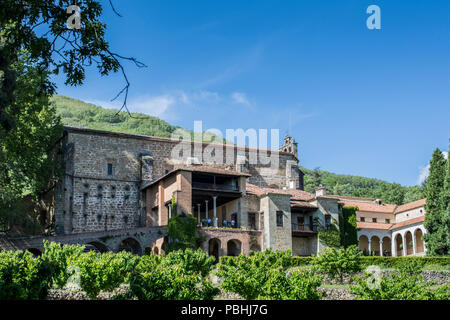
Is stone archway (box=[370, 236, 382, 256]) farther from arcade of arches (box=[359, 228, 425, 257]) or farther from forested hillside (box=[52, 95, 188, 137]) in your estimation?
forested hillside (box=[52, 95, 188, 137])

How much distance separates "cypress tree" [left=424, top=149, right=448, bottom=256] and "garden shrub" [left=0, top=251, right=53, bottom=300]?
1244 inches

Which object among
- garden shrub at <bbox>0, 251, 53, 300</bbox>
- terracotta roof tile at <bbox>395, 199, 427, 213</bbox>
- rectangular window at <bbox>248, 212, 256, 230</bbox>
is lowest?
garden shrub at <bbox>0, 251, 53, 300</bbox>

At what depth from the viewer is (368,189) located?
9181 cm

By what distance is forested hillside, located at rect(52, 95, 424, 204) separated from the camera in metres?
88.4

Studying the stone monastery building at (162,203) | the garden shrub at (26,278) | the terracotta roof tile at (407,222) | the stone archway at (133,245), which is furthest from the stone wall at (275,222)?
the garden shrub at (26,278)

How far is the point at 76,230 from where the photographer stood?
137 ft

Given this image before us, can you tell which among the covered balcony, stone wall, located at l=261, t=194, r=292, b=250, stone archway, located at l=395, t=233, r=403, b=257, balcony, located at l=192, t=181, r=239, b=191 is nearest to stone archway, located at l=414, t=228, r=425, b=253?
stone archway, located at l=395, t=233, r=403, b=257

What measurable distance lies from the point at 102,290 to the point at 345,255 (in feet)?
46.8

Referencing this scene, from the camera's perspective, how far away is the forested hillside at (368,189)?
73188 millimetres

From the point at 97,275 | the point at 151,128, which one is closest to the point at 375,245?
the point at 97,275

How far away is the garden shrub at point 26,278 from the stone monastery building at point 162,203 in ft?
56.2

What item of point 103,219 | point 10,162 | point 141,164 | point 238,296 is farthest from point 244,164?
point 238,296

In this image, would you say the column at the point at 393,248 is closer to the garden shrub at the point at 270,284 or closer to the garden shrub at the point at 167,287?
the garden shrub at the point at 270,284

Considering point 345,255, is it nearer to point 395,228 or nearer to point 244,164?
point 244,164
